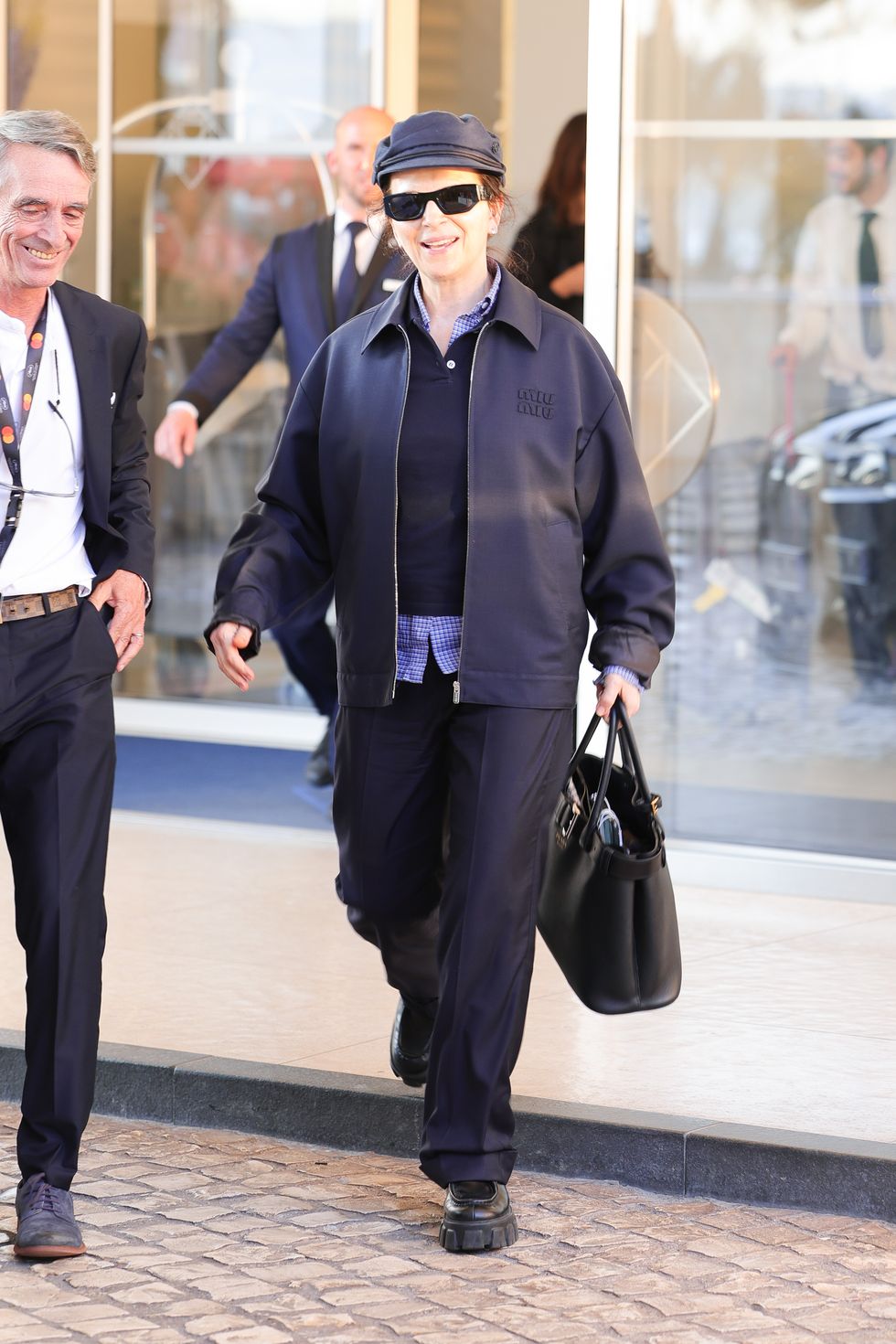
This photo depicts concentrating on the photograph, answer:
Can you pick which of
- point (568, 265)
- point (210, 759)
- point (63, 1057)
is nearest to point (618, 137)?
point (568, 265)

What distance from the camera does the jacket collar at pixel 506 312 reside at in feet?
13.8

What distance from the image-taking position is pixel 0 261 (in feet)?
12.9

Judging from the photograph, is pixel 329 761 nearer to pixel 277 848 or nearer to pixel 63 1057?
pixel 277 848

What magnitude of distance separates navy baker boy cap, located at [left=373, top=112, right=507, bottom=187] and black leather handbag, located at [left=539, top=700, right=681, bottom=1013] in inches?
41.1

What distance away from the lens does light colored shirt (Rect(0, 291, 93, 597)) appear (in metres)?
3.97

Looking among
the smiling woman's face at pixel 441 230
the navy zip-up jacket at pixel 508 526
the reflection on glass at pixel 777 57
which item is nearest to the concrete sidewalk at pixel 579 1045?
the navy zip-up jacket at pixel 508 526

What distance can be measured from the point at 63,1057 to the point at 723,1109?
4.46 feet

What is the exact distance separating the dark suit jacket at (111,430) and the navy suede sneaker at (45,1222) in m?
1.10

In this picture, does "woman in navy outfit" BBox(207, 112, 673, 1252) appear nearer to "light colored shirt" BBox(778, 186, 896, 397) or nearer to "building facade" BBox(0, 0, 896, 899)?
"building facade" BBox(0, 0, 896, 899)

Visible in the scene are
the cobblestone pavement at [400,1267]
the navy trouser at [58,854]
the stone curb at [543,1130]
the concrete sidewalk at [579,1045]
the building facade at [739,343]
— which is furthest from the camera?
the building facade at [739,343]

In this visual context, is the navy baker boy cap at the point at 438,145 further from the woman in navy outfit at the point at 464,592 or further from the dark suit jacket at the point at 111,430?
the dark suit jacket at the point at 111,430

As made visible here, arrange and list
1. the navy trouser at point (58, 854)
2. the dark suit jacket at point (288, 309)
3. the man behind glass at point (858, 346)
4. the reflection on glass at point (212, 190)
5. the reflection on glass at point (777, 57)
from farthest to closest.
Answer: the reflection on glass at point (212, 190) → the man behind glass at point (858, 346) → the reflection on glass at point (777, 57) → the dark suit jacket at point (288, 309) → the navy trouser at point (58, 854)

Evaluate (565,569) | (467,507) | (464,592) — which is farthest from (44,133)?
(565,569)

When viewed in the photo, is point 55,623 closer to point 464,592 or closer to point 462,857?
point 464,592
